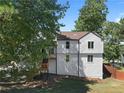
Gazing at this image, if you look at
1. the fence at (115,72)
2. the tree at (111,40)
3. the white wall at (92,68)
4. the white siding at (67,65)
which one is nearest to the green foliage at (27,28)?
the white siding at (67,65)

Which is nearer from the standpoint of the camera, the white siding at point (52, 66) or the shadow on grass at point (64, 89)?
the shadow on grass at point (64, 89)

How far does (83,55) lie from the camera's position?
56812 mm

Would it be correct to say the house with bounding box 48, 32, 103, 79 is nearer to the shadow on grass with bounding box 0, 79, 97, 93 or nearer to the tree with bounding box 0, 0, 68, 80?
the shadow on grass with bounding box 0, 79, 97, 93

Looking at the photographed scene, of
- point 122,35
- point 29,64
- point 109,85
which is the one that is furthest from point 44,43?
point 122,35

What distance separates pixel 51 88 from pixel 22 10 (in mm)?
13951

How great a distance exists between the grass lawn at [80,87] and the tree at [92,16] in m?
25.1

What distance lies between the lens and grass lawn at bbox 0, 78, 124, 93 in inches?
1724

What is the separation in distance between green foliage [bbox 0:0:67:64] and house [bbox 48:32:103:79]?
11442 millimetres

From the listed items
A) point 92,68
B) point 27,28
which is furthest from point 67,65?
point 27,28

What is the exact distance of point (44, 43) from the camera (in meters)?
42.1

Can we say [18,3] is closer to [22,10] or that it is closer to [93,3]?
[22,10]

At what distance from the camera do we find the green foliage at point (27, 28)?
3400 centimetres

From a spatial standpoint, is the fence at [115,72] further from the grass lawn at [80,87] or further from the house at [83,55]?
the grass lawn at [80,87]

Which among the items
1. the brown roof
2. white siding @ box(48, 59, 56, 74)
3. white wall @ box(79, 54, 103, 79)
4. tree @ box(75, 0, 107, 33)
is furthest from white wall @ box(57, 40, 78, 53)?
tree @ box(75, 0, 107, 33)
